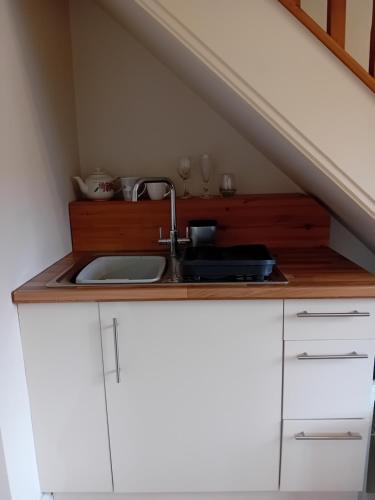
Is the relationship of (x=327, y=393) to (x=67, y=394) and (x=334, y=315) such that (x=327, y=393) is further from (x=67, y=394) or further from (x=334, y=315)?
(x=67, y=394)

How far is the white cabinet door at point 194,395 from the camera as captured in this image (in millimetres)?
1322

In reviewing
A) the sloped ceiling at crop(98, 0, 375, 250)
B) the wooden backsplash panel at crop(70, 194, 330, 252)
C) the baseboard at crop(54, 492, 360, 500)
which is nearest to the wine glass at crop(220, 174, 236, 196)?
the wooden backsplash panel at crop(70, 194, 330, 252)

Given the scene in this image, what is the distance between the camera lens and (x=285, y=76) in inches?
→ 44.3

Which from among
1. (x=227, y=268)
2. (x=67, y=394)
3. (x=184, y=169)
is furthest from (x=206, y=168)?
(x=67, y=394)

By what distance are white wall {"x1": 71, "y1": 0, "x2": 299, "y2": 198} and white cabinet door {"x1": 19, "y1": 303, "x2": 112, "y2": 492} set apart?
938 millimetres

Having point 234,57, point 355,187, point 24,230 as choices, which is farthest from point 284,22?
point 24,230

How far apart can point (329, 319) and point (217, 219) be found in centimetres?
75

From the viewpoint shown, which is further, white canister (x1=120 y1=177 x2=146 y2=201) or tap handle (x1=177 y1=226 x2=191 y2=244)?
white canister (x1=120 y1=177 x2=146 y2=201)

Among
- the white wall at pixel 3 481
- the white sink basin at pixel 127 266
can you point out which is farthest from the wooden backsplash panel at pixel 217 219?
the white wall at pixel 3 481

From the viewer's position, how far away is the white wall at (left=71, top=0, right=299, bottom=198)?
1903mm

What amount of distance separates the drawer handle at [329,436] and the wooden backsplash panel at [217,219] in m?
0.84

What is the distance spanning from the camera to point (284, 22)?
110 cm

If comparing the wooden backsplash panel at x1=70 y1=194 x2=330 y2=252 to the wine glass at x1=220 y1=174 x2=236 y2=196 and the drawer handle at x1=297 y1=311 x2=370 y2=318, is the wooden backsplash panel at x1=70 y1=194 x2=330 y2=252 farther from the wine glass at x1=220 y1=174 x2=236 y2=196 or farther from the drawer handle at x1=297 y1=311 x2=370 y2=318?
the drawer handle at x1=297 y1=311 x2=370 y2=318

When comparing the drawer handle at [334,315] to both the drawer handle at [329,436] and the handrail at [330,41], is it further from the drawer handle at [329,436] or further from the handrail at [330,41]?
the handrail at [330,41]
